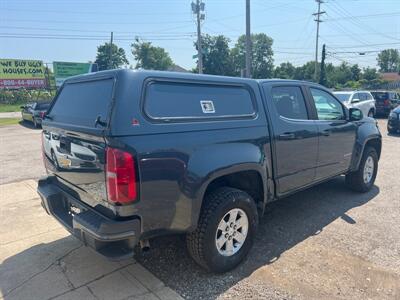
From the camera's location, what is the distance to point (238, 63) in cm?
8169

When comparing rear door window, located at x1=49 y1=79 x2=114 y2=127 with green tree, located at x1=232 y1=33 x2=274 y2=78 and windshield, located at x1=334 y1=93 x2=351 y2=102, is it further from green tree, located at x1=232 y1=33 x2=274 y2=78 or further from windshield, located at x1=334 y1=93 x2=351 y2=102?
green tree, located at x1=232 y1=33 x2=274 y2=78

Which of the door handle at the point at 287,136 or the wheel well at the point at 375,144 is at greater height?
the door handle at the point at 287,136

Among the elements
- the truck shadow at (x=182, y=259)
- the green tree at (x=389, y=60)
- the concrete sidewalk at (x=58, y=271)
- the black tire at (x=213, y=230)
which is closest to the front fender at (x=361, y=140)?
the truck shadow at (x=182, y=259)

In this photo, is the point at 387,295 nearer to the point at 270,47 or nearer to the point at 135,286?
the point at 135,286

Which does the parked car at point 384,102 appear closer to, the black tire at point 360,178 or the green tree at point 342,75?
the black tire at point 360,178

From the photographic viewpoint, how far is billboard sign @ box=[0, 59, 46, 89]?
3456 centimetres

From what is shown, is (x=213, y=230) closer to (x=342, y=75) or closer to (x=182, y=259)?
(x=182, y=259)

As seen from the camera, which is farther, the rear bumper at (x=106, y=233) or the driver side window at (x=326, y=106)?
the driver side window at (x=326, y=106)

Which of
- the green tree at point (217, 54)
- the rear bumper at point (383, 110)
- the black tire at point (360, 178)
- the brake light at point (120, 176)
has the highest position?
the green tree at point (217, 54)

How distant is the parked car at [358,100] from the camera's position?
50.0 ft

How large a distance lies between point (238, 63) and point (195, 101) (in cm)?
8209

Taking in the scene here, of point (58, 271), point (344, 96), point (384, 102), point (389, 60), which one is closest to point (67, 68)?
point (344, 96)

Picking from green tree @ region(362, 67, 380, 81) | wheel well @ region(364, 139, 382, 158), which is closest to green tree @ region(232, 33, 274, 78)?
green tree @ region(362, 67, 380, 81)

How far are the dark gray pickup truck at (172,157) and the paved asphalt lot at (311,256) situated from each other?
265mm
